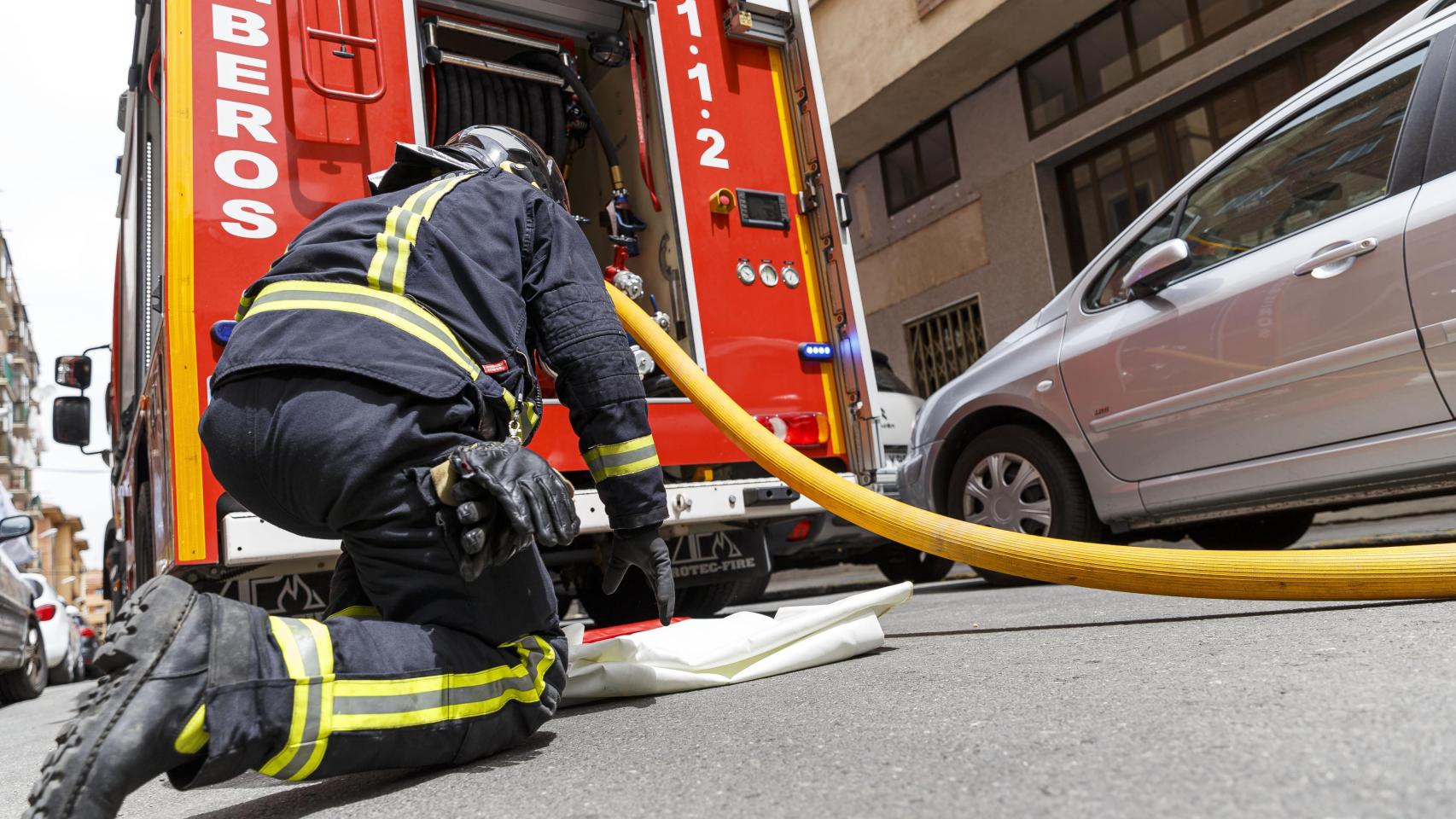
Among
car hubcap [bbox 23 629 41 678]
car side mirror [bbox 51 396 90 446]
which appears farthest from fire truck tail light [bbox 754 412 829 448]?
car hubcap [bbox 23 629 41 678]

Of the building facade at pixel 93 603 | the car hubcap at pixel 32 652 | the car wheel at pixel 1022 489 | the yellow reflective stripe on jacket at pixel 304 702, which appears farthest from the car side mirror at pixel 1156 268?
the building facade at pixel 93 603

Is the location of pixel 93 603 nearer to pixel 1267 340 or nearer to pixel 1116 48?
pixel 1116 48

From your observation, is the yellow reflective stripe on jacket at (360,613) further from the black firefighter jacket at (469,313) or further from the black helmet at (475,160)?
the black helmet at (475,160)

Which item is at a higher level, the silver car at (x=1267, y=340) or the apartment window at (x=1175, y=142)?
the apartment window at (x=1175, y=142)

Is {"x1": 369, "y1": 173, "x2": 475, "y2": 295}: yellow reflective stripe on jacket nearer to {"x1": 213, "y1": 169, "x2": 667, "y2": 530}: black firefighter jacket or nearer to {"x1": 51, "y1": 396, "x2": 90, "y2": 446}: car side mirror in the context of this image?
{"x1": 213, "y1": 169, "x2": 667, "y2": 530}: black firefighter jacket

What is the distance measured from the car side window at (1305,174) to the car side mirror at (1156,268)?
80mm

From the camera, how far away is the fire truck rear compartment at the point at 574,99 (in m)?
4.12

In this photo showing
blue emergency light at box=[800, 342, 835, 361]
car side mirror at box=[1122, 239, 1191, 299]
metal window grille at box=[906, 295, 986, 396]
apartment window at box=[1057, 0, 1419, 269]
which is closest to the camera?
car side mirror at box=[1122, 239, 1191, 299]

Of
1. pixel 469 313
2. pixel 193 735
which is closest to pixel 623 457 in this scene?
pixel 469 313

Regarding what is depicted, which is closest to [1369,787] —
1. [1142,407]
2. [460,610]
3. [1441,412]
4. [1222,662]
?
[1222,662]

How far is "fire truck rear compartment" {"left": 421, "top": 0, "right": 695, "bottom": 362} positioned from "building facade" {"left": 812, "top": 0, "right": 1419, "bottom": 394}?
6.39m

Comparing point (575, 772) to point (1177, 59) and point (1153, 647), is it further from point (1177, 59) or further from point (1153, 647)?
point (1177, 59)

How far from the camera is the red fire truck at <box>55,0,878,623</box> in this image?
3.19 m

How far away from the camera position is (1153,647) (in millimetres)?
2180
